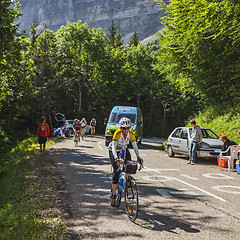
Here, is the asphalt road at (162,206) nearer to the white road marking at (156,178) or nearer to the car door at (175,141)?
the white road marking at (156,178)

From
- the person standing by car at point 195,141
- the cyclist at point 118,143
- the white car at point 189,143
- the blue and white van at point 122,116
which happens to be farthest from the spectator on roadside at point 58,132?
the cyclist at point 118,143

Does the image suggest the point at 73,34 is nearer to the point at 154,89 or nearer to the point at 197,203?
the point at 154,89

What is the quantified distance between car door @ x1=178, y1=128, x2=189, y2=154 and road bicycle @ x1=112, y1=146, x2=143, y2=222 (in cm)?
908

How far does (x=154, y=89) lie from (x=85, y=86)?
1119 centimetres

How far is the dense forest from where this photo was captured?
17406 mm

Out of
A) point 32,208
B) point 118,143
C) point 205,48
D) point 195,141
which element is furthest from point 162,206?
point 205,48

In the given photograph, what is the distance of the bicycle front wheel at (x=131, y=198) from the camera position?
17.6 feet

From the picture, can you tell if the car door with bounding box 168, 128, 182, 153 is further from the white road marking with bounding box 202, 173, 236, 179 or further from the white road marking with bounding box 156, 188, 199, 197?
the white road marking with bounding box 156, 188, 199, 197

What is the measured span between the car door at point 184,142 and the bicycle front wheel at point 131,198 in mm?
9256

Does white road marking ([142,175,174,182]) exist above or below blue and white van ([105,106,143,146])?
below

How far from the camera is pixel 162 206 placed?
6.40 metres

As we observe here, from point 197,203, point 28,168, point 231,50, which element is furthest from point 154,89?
point 197,203

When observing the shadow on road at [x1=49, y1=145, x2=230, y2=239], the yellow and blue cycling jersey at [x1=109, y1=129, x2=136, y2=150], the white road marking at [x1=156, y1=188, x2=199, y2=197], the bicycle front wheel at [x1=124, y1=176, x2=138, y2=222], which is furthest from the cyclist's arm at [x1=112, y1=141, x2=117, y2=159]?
the white road marking at [x1=156, y1=188, x2=199, y2=197]

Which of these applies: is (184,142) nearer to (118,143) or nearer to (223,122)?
(223,122)
